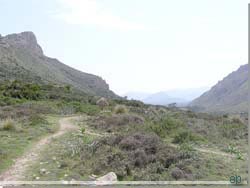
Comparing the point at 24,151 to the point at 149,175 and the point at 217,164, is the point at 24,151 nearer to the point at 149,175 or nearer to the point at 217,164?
the point at 149,175

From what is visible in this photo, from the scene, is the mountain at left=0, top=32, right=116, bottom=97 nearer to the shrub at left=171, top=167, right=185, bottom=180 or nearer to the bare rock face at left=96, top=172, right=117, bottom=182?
the bare rock face at left=96, top=172, right=117, bottom=182

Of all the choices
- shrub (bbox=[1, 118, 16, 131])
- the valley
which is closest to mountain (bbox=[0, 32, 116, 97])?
shrub (bbox=[1, 118, 16, 131])

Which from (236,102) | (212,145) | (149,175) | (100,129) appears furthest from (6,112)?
(236,102)

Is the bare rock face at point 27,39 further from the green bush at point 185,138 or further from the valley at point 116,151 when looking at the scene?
the green bush at point 185,138

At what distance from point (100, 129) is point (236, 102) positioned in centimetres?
14060

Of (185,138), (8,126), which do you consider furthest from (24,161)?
(185,138)

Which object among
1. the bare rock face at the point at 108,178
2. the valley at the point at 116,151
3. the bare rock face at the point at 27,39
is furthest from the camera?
the bare rock face at the point at 27,39

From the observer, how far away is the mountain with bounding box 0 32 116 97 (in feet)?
182

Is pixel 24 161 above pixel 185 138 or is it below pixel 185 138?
below

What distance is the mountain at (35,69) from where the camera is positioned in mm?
55356

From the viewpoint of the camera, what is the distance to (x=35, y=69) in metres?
78.1

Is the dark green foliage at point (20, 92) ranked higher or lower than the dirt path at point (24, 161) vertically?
higher

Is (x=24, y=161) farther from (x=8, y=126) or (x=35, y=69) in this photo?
(x=35, y=69)

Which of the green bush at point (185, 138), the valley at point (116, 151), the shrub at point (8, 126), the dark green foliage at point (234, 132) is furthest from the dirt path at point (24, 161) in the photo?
the dark green foliage at point (234, 132)
